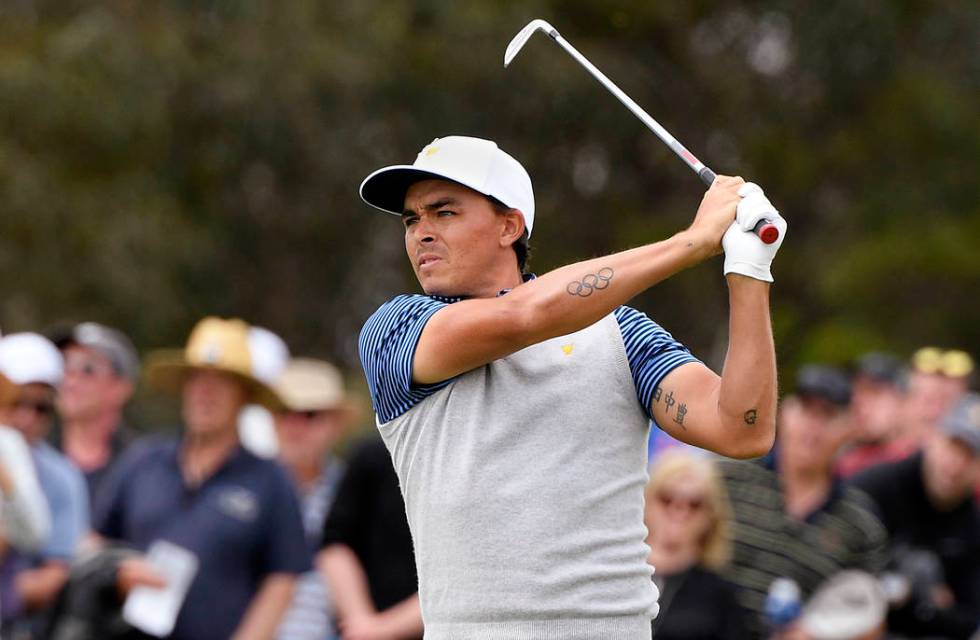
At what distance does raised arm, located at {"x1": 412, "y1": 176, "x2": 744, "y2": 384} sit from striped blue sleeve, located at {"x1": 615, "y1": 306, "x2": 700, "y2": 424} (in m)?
0.27

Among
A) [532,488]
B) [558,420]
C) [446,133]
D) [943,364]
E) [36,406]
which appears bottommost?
[532,488]

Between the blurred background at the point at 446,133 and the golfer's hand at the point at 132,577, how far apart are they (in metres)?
10.5

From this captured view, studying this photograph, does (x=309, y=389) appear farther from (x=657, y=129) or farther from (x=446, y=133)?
(x=446, y=133)

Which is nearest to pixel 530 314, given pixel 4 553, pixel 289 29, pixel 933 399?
pixel 4 553

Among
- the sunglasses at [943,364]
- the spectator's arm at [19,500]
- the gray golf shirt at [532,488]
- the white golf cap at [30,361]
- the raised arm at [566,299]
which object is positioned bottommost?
the gray golf shirt at [532,488]

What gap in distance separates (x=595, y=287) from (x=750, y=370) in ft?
1.25

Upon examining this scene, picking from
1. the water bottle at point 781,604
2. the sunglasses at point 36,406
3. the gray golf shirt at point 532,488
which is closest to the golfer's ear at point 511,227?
the gray golf shirt at point 532,488

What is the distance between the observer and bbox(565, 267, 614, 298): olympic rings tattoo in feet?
13.1

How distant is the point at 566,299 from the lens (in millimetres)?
4004

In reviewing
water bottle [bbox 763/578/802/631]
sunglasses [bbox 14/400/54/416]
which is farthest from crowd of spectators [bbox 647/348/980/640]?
sunglasses [bbox 14/400/54/416]

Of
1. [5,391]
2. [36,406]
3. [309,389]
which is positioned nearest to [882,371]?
[309,389]

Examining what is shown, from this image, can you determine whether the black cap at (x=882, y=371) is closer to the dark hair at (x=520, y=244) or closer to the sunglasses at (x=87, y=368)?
the sunglasses at (x=87, y=368)

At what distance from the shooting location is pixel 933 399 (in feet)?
36.1

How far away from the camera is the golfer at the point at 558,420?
3.99 metres
